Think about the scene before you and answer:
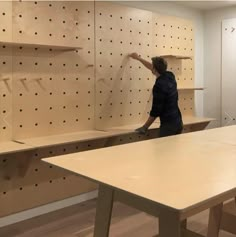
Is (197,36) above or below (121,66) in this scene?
above

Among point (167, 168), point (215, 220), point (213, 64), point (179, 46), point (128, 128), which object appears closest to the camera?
point (167, 168)

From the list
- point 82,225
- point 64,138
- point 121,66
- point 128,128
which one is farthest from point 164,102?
point 82,225

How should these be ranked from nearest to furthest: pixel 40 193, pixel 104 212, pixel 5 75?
pixel 104 212, pixel 5 75, pixel 40 193

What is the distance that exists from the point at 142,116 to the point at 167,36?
1.05 metres

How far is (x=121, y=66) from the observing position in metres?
3.49

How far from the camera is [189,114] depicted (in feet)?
14.5

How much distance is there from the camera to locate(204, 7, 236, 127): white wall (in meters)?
4.57

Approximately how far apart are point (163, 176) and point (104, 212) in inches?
18.6

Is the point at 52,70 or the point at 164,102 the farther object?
the point at 164,102

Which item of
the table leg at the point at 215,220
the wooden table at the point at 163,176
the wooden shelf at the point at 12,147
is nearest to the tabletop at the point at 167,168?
the wooden table at the point at 163,176

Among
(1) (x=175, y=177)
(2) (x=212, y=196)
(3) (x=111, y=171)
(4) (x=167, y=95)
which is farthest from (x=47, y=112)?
(2) (x=212, y=196)

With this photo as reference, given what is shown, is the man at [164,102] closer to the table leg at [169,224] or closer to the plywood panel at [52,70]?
the plywood panel at [52,70]

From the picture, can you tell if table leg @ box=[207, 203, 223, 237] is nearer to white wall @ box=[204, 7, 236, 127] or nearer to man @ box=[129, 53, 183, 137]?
man @ box=[129, 53, 183, 137]

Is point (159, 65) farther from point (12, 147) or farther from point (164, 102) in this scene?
point (12, 147)
